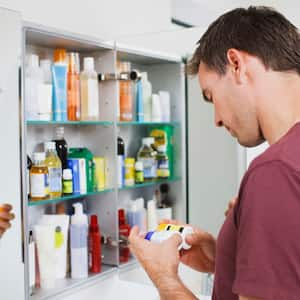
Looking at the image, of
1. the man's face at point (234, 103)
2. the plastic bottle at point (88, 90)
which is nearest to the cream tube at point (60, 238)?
the plastic bottle at point (88, 90)

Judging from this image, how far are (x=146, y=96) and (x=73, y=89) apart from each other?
37 cm

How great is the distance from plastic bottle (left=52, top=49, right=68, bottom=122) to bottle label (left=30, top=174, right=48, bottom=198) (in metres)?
0.20

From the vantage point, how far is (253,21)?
0.79m

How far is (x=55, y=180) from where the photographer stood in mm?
1555

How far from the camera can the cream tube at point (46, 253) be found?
1.53 meters

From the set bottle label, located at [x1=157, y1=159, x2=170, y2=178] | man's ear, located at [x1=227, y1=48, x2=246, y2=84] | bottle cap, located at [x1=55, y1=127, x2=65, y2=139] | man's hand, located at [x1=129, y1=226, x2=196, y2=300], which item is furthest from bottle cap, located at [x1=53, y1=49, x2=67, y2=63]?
man's ear, located at [x1=227, y1=48, x2=246, y2=84]

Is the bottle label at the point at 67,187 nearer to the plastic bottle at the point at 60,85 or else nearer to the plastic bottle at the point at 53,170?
the plastic bottle at the point at 53,170

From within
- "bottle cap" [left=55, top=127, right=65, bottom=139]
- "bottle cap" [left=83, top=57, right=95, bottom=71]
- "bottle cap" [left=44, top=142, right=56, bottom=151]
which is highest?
"bottle cap" [left=83, top=57, right=95, bottom=71]

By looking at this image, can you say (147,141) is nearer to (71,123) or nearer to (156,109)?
(156,109)

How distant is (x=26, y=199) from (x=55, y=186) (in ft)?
0.57

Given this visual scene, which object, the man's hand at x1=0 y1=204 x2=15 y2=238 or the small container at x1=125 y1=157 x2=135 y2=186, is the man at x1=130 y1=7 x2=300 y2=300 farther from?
the small container at x1=125 y1=157 x2=135 y2=186

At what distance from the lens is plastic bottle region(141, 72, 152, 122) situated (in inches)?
74.9

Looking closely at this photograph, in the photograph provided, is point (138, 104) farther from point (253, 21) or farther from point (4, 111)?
point (253, 21)

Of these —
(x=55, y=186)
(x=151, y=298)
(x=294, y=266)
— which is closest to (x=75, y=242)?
(x=55, y=186)
